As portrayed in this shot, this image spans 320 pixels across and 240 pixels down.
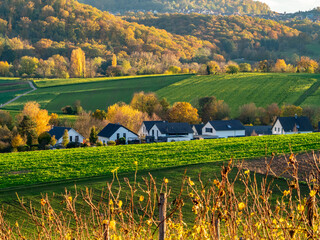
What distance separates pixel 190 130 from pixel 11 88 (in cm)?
3889

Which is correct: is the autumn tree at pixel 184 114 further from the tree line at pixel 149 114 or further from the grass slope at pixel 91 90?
the grass slope at pixel 91 90

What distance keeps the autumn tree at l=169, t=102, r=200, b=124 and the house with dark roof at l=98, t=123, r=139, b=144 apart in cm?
1059

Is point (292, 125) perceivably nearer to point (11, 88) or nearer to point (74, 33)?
point (11, 88)

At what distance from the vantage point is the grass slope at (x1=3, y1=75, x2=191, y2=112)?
68.9m

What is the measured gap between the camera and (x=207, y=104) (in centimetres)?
6444

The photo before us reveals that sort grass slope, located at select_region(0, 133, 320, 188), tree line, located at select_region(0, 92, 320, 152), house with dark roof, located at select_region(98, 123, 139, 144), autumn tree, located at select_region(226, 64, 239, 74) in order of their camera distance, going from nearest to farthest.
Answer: grass slope, located at select_region(0, 133, 320, 188) → house with dark roof, located at select_region(98, 123, 139, 144) → tree line, located at select_region(0, 92, 320, 152) → autumn tree, located at select_region(226, 64, 239, 74)

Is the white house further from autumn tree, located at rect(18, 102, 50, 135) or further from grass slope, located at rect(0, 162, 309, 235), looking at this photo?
grass slope, located at rect(0, 162, 309, 235)

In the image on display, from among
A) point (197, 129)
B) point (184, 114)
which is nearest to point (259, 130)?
point (197, 129)

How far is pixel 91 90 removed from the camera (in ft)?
253

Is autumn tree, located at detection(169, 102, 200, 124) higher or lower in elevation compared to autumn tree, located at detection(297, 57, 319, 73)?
lower

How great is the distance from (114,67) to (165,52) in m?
33.1

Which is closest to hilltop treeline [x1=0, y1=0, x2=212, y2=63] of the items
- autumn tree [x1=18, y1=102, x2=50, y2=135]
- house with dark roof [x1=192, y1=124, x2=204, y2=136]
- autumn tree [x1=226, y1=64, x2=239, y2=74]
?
autumn tree [x1=226, y1=64, x2=239, y2=74]

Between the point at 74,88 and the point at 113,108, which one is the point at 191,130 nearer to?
the point at 113,108

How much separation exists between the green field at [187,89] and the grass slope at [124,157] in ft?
102
